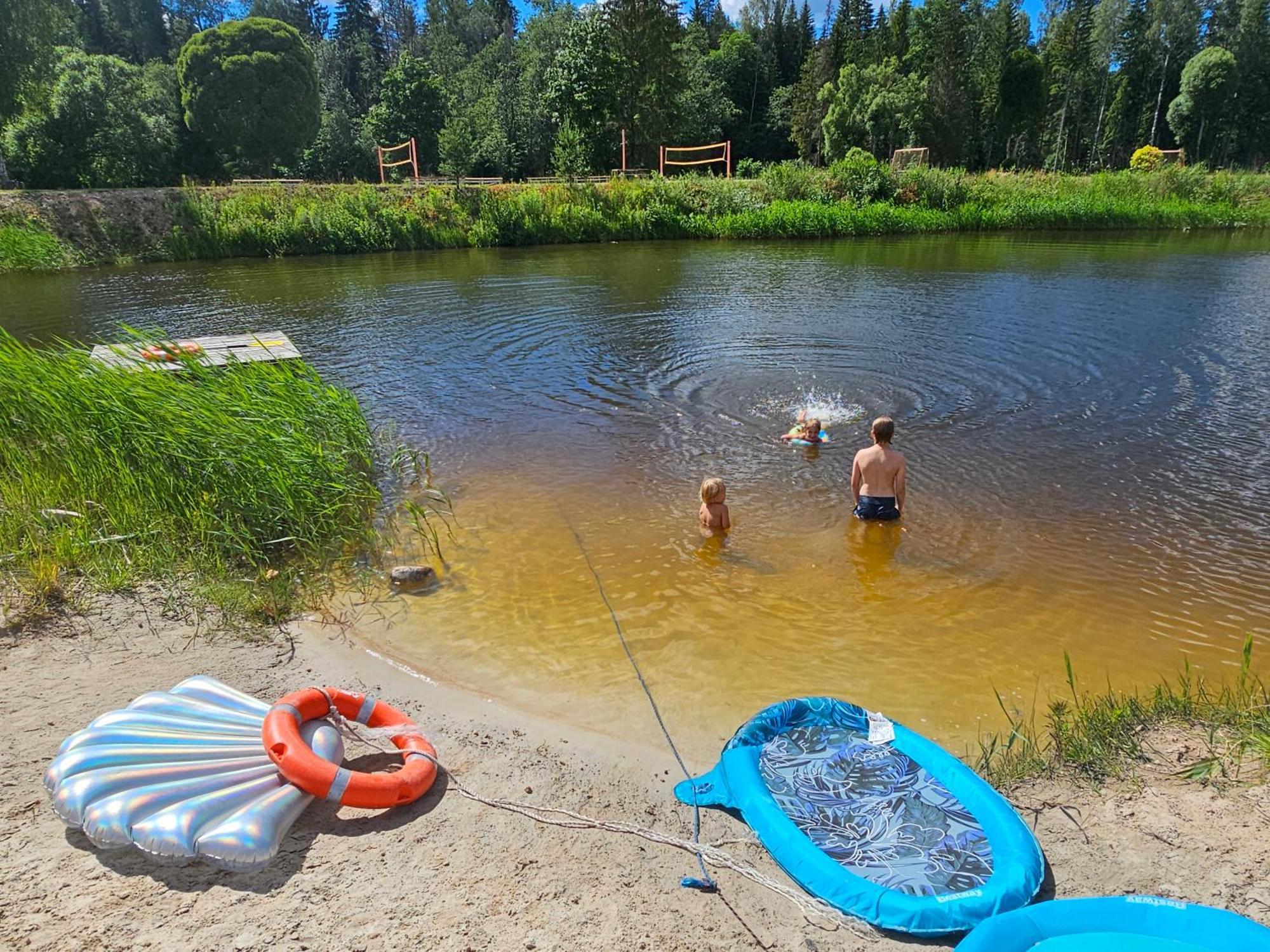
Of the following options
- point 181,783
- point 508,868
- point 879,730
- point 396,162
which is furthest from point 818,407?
point 396,162

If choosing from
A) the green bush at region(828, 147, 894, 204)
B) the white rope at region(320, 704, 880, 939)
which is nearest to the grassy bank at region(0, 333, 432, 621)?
the white rope at region(320, 704, 880, 939)

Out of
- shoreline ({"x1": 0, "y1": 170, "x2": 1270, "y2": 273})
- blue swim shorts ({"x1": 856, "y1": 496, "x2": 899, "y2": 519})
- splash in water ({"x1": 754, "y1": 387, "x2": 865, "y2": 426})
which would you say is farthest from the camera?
shoreline ({"x1": 0, "y1": 170, "x2": 1270, "y2": 273})

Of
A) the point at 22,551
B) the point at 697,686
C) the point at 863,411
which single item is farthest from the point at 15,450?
the point at 863,411

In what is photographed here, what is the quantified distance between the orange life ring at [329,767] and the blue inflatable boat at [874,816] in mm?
1394

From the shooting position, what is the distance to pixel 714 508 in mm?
7262

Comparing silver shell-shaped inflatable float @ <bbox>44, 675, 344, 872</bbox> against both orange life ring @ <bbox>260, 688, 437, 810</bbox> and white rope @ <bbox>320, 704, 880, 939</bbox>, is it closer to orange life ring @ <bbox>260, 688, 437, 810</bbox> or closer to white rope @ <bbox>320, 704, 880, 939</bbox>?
orange life ring @ <bbox>260, 688, 437, 810</bbox>

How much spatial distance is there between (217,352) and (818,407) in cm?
881

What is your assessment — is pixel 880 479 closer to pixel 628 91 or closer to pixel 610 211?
pixel 610 211

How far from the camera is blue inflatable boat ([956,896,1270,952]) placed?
8.94 ft

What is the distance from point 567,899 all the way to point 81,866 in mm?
2143

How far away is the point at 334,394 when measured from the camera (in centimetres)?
838

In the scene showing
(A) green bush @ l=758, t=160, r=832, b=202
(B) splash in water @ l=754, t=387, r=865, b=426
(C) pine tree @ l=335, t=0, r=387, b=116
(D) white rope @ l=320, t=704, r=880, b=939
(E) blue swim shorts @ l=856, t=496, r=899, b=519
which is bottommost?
(D) white rope @ l=320, t=704, r=880, b=939

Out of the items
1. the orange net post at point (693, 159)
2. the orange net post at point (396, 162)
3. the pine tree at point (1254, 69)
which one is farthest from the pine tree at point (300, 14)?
the pine tree at point (1254, 69)

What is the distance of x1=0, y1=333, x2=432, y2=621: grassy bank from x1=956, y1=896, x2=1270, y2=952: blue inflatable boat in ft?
16.6
